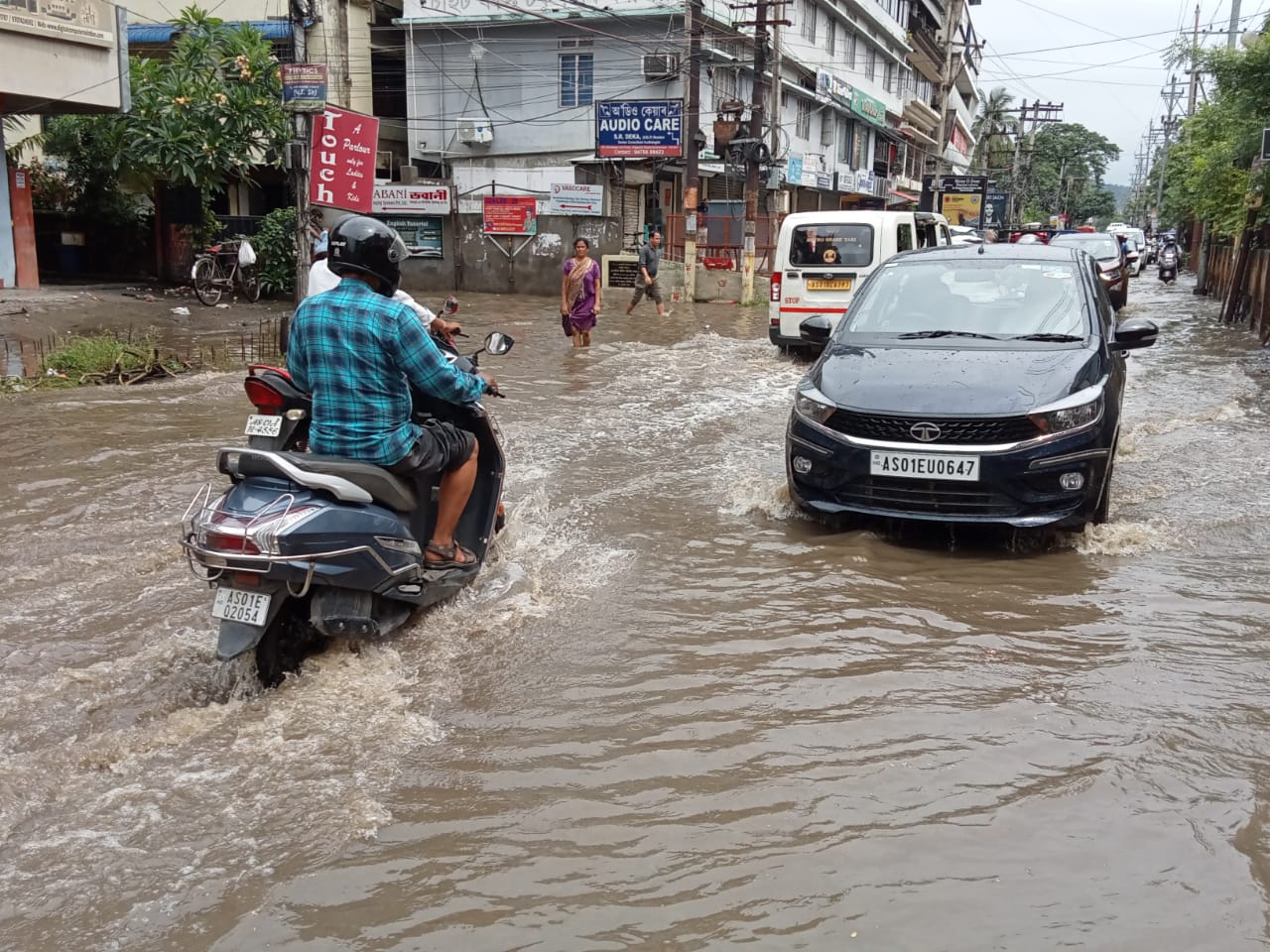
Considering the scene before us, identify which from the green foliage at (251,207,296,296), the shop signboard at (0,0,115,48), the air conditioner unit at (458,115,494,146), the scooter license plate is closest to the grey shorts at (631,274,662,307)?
the green foliage at (251,207,296,296)

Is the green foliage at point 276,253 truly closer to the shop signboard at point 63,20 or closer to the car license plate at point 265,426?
the shop signboard at point 63,20

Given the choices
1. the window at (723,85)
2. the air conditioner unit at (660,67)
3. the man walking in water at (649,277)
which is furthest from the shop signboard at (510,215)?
the window at (723,85)

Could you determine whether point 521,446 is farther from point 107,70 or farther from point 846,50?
point 846,50

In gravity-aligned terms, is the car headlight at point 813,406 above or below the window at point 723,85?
below

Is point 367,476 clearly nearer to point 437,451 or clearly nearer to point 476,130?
point 437,451

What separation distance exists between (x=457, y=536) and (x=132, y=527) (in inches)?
100

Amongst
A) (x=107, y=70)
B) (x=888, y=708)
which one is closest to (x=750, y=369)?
(x=888, y=708)

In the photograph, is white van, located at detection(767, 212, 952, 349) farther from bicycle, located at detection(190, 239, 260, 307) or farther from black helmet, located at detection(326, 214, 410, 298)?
bicycle, located at detection(190, 239, 260, 307)

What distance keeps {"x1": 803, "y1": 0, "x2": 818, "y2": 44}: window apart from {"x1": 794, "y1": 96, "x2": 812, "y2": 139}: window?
1.97m

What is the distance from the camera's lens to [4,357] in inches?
494

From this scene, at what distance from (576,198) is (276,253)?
672 cm

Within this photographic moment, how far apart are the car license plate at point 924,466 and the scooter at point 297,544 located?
236 cm

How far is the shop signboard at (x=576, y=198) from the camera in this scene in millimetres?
23422

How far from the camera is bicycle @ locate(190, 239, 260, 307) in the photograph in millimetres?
18734
